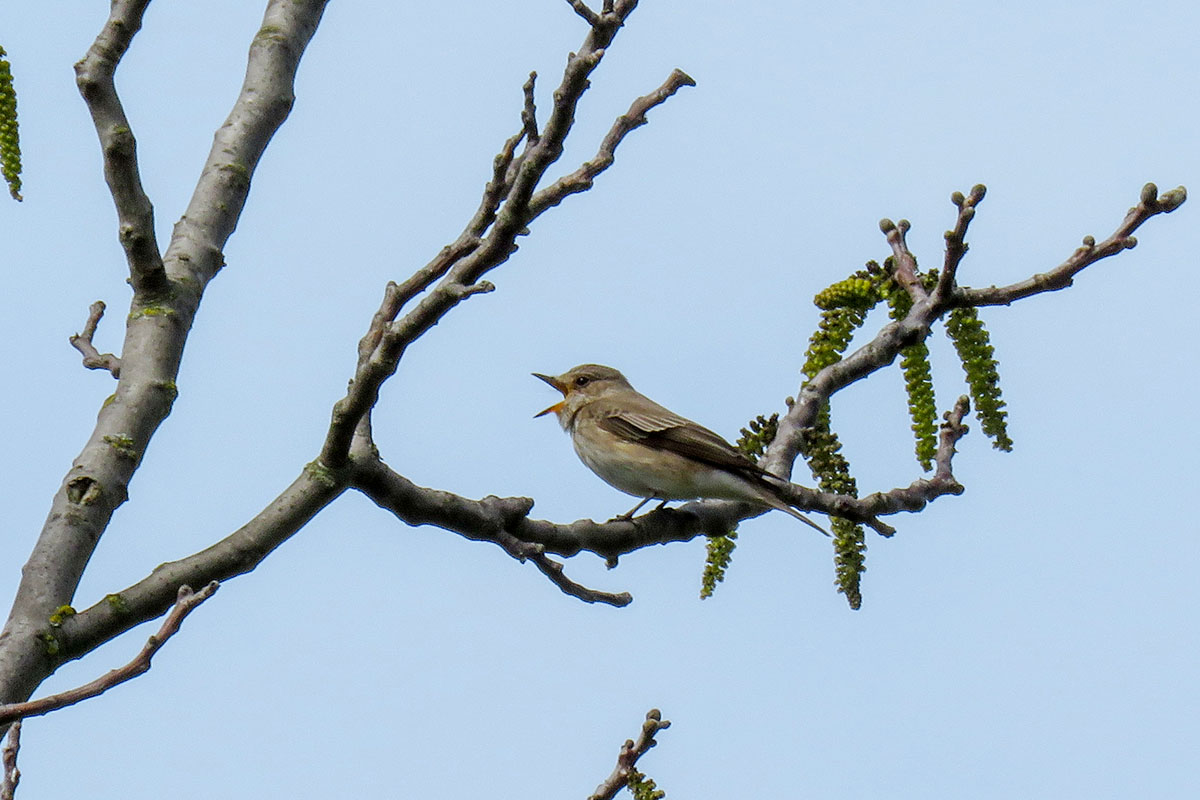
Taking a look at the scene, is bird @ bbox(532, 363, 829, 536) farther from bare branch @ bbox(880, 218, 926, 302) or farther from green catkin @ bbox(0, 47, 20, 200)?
green catkin @ bbox(0, 47, 20, 200)

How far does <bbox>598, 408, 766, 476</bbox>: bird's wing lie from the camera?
673 cm

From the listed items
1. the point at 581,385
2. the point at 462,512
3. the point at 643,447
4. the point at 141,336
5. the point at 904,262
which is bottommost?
the point at 462,512

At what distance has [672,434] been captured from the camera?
7.41 m

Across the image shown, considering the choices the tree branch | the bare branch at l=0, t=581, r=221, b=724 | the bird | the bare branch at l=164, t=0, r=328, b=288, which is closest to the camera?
the bare branch at l=0, t=581, r=221, b=724

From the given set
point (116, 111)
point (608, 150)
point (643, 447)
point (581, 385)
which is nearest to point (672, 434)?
point (643, 447)

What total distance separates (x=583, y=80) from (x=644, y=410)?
4.80 meters

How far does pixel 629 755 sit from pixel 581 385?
18.0 feet

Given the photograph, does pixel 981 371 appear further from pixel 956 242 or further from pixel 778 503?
pixel 778 503

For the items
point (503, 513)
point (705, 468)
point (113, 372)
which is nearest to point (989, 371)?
point (503, 513)

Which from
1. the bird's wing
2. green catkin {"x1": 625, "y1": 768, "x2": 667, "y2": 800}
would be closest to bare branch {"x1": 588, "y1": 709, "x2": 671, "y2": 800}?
green catkin {"x1": 625, "y1": 768, "x2": 667, "y2": 800}

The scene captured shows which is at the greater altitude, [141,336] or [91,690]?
[141,336]

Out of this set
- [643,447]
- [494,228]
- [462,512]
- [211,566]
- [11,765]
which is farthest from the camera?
[643,447]

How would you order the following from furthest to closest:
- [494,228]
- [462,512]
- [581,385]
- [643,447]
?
[581,385] → [643,447] → [462,512] → [494,228]

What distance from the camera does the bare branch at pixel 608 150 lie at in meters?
3.65
